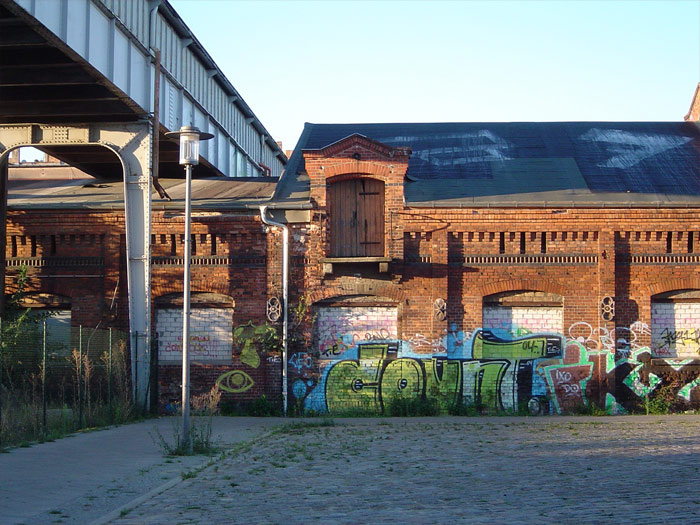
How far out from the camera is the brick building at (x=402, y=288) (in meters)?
23.2

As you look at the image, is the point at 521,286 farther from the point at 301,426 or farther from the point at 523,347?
the point at 301,426

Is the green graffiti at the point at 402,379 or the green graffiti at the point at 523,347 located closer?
the green graffiti at the point at 402,379

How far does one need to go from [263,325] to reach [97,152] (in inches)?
285

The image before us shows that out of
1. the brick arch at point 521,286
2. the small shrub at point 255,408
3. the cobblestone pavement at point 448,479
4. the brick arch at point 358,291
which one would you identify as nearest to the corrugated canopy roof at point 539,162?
the brick arch at point 521,286

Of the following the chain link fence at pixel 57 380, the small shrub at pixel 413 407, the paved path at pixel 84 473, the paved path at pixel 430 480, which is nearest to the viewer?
the paved path at pixel 430 480

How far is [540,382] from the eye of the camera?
23.3 meters

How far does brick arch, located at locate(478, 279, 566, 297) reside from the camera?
23.3 meters

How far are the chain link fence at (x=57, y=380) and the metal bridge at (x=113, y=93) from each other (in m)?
1.45

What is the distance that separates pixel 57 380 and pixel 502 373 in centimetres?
1089

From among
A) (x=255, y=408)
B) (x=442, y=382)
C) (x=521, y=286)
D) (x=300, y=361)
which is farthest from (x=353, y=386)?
(x=521, y=286)

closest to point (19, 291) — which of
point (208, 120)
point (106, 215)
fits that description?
point (106, 215)

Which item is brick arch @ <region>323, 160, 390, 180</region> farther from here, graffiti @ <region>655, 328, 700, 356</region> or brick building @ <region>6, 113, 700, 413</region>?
graffiti @ <region>655, 328, 700, 356</region>

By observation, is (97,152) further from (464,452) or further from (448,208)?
(464,452)

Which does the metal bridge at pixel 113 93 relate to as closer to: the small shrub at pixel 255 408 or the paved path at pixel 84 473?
the small shrub at pixel 255 408
